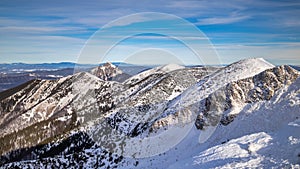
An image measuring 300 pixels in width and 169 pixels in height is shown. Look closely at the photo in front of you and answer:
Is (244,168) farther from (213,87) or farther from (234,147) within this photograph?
(213,87)

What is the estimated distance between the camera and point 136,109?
94.2 meters

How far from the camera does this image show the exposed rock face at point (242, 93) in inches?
1999

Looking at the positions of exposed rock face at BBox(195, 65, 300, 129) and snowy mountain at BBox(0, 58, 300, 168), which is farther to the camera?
exposed rock face at BBox(195, 65, 300, 129)

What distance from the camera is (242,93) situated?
174 feet

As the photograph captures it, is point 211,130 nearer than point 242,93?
Yes

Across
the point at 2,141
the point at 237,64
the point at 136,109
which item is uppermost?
the point at 237,64

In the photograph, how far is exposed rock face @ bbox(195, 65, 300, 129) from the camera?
167 feet

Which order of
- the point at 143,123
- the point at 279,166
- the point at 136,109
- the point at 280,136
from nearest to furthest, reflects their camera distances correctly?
the point at 279,166
the point at 280,136
the point at 143,123
the point at 136,109

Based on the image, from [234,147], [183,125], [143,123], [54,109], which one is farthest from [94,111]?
[234,147]

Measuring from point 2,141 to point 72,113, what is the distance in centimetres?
4040

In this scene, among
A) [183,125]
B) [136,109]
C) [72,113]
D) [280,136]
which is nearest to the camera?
[280,136]

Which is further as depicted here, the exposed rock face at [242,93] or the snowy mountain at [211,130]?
the exposed rock face at [242,93]

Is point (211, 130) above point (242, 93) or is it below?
below

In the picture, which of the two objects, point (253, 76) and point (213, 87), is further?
point (213, 87)
